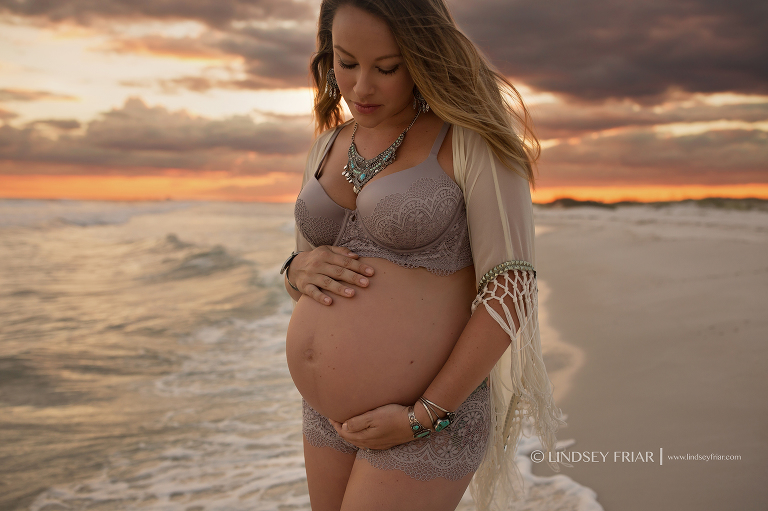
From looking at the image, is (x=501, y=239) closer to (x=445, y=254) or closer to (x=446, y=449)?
(x=445, y=254)

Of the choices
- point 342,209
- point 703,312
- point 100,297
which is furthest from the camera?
point 100,297

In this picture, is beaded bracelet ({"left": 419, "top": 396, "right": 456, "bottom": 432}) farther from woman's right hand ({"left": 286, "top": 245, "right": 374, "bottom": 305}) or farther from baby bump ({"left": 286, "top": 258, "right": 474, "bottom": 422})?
woman's right hand ({"left": 286, "top": 245, "right": 374, "bottom": 305})

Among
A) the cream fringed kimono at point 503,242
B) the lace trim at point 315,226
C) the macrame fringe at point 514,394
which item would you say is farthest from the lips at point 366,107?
the macrame fringe at point 514,394

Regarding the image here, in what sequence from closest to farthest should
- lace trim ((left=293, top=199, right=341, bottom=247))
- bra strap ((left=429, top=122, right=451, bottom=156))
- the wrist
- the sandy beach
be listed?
the wrist < bra strap ((left=429, top=122, right=451, bottom=156)) < lace trim ((left=293, top=199, right=341, bottom=247)) < the sandy beach

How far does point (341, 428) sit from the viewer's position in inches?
62.7

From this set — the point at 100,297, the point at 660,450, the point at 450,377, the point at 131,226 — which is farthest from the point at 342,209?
the point at 131,226

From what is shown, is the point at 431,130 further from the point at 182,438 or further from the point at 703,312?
the point at 703,312

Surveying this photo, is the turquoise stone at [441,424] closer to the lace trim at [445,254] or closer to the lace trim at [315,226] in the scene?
the lace trim at [445,254]

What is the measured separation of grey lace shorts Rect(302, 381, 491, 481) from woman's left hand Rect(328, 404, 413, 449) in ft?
0.12

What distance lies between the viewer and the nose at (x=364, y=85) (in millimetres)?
1548

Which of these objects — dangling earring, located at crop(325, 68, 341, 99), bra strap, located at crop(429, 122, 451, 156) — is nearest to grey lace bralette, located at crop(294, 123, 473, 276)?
bra strap, located at crop(429, 122, 451, 156)

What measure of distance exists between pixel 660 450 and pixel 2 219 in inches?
956

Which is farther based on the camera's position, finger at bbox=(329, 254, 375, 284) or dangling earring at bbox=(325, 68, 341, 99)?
dangling earring at bbox=(325, 68, 341, 99)

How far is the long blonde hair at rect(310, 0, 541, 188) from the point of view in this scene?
1.50 meters
